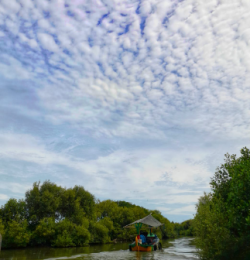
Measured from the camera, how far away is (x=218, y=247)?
13.9 meters

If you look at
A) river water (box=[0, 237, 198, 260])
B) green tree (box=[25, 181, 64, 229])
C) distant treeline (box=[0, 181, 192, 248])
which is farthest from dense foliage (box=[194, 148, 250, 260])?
green tree (box=[25, 181, 64, 229])

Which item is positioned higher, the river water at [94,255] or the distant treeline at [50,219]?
the distant treeline at [50,219]

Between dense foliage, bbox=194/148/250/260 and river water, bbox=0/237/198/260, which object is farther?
river water, bbox=0/237/198/260

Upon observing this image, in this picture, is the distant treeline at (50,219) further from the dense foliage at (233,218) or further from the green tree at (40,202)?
the dense foliage at (233,218)

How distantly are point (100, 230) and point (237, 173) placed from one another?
50.6 metres

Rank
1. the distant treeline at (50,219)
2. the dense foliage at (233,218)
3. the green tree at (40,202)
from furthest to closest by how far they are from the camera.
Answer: the green tree at (40,202)
the distant treeline at (50,219)
the dense foliage at (233,218)

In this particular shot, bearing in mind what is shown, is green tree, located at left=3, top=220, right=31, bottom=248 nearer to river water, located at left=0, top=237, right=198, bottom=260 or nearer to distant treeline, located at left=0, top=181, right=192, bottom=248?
distant treeline, located at left=0, top=181, right=192, bottom=248

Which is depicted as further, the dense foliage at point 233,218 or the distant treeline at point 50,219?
the distant treeline at point 50,219

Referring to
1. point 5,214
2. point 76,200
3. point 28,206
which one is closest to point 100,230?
point 76,200

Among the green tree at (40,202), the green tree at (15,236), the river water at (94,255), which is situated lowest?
the river water at (94,255)

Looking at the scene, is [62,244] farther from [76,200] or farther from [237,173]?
[237,173]

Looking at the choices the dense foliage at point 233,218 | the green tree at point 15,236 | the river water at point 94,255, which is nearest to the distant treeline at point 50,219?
the green tree at point 15,236

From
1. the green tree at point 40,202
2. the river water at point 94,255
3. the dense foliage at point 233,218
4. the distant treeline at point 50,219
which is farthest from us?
the green tree at point 40,202

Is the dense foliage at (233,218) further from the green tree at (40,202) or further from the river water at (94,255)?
the green tree at (40,202)
